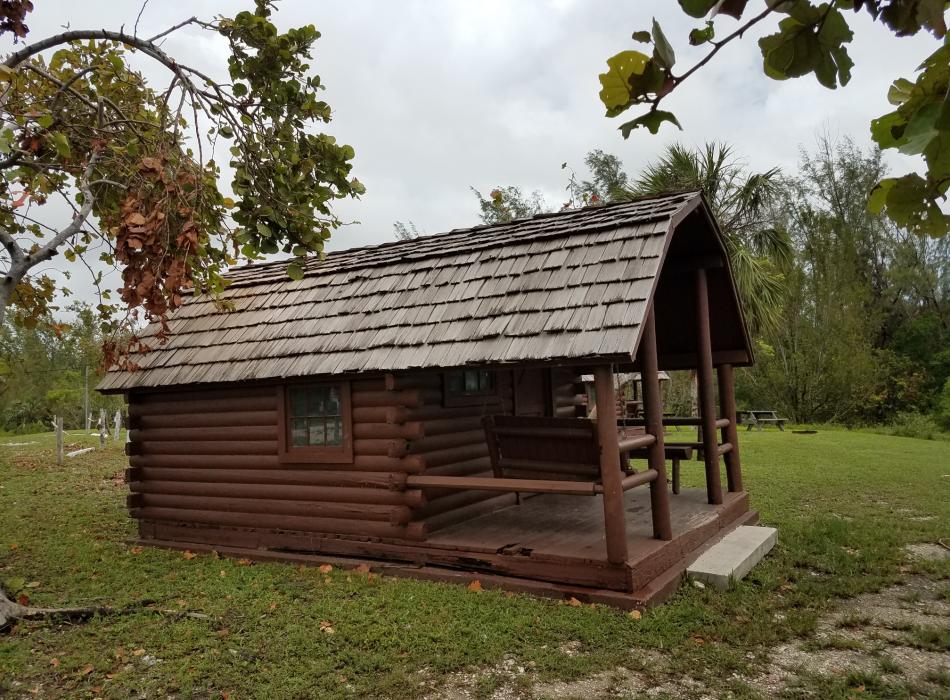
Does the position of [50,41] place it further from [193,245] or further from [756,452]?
[756,452]

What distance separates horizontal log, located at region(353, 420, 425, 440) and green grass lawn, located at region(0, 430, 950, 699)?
147 cm

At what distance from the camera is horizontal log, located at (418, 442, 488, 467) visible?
735 centimetres

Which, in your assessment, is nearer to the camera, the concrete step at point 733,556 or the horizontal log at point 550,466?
the concrete step at point 733,556

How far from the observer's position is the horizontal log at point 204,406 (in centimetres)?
802

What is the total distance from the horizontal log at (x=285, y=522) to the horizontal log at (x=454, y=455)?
79 centimetres

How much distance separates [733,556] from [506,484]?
2435mm

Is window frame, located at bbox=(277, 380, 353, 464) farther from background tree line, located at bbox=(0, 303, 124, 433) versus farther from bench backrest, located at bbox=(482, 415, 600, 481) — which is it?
background tree line, located at bbox=(0, 303, 124, 433)

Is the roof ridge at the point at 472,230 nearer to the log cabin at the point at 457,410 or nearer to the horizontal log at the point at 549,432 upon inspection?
the log cabin at the point at 457,410

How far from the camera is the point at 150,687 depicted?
4.27m

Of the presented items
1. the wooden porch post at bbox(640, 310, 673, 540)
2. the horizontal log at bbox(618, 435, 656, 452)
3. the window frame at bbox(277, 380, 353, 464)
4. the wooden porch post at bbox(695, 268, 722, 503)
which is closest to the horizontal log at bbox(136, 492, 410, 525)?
the window frame at bbox(277, 380, 353, 464)

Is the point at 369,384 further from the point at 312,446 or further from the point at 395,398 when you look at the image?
the point at 312,446

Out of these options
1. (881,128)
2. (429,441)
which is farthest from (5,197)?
(881,128)

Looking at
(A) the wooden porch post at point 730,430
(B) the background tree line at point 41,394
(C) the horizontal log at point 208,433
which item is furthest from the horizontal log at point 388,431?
(B) the background tree line at point 41,394

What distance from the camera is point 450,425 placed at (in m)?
7.77
